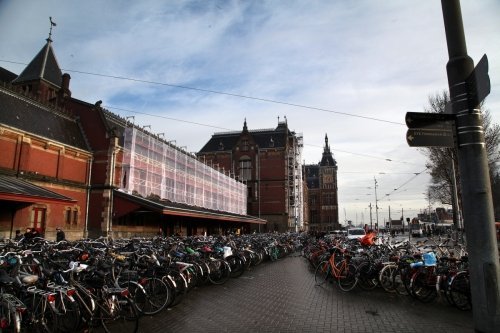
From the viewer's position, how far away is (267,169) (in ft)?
192

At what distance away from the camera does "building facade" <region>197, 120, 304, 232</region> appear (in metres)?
57.2

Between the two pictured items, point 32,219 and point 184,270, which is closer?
point 184,270

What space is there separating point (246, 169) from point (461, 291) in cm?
5301

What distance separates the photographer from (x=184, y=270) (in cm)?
827

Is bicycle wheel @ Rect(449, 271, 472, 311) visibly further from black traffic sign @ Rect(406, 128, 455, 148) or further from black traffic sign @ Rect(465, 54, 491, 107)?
black traffic sign @ Rect(465, 54, 491, 107)

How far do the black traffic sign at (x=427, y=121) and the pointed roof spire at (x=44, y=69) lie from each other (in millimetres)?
41050

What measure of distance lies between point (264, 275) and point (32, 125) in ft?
59.5

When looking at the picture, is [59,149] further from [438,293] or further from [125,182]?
[438,293]

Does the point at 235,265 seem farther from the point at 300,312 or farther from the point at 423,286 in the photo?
the point at 423,286

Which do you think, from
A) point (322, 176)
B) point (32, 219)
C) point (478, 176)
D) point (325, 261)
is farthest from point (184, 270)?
point (322, 176)

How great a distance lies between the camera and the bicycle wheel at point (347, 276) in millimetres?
9422

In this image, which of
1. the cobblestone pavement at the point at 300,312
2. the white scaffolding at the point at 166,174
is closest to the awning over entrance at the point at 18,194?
the white scaffolding at the point at 166,174

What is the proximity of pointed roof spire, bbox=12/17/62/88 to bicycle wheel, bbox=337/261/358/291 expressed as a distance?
37995mm

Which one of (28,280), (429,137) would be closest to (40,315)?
(28,280)
